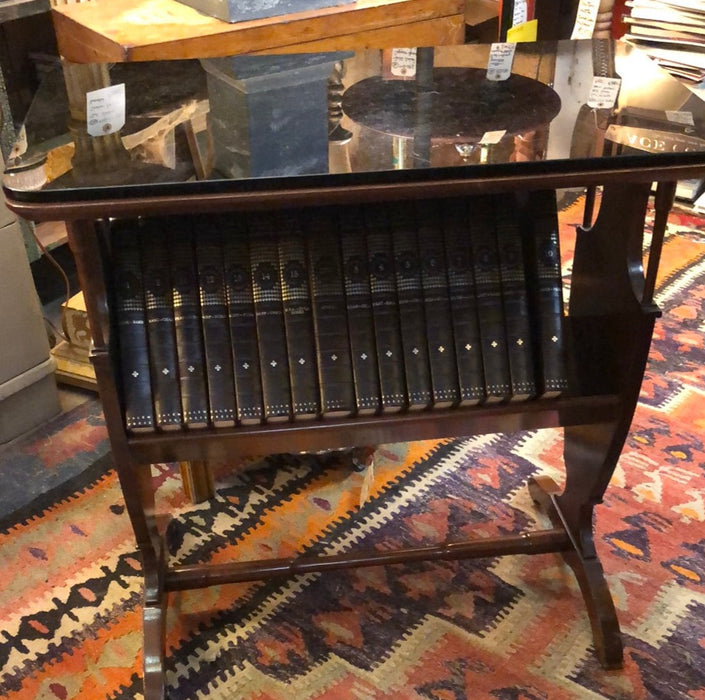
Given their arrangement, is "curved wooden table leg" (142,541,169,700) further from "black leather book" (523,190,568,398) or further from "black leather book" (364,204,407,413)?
"black leather book" (523,190,568,398)

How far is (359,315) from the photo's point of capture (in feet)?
4.02

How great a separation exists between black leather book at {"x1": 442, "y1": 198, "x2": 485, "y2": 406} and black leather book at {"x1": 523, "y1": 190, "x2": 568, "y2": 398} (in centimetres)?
10

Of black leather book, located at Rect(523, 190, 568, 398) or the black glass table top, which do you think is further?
black leather book, located at Rect(523, 190, 568, 398)

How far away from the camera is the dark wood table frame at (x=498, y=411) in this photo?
0.94 metres

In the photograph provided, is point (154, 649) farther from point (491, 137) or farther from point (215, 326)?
point (491, 137)

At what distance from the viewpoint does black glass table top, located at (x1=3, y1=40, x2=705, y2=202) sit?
94cm

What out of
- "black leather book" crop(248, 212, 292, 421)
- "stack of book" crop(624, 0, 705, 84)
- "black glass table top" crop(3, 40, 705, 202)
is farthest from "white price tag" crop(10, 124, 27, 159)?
"stack of book" crop(624, 0, 705, 84)

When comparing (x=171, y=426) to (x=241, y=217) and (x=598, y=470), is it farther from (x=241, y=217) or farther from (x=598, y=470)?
(x=598, y=470)

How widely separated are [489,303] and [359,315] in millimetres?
201

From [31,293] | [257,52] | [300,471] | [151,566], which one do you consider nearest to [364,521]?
[300,471]

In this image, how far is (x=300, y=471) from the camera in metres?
1.77

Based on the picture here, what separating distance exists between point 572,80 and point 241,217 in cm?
54

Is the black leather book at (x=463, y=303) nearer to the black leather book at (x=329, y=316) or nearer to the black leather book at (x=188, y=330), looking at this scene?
the black leather book at (x=329, y=316)

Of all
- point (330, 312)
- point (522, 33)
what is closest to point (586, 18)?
point (522, 33)
